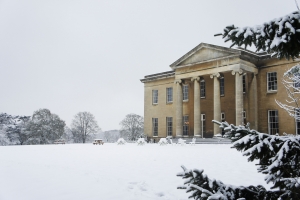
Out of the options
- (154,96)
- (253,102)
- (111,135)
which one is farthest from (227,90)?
(111,135)

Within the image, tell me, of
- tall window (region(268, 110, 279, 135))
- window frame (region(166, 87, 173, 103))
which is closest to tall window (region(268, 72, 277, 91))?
tall window (region(268, 110, 279, 135))

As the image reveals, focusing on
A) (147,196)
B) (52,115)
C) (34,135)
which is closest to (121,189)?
(147,196)

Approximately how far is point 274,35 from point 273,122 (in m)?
28.6

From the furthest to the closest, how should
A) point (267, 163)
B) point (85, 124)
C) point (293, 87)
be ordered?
point (85, 124) → point (293, 87) → point (267, 163)

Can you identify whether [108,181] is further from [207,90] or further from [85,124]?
[85,124]

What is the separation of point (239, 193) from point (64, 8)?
8.99m

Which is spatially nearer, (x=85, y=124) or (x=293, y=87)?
(x=293, y=87)

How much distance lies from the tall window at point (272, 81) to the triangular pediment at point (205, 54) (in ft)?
16.4

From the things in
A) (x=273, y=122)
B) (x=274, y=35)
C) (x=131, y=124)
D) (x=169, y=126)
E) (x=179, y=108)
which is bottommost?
(x=131, y=124)

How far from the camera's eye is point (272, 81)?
28.8m

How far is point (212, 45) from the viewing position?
95.1 ft

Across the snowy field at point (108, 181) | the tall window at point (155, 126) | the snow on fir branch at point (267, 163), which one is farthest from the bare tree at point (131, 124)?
the snow on fir branch at point (267, 163)

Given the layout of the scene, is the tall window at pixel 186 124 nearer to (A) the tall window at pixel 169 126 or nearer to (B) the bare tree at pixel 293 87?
(A) the tall window at pixel 169 126

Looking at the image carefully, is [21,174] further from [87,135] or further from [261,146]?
[87,135]
